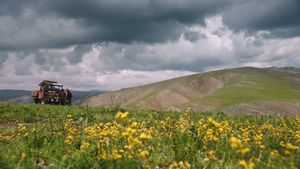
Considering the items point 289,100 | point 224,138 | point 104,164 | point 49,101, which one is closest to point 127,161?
point 104,164

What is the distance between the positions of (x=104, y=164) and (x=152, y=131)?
3714 mm

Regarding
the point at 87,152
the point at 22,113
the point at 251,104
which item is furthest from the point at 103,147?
the point at 251,104

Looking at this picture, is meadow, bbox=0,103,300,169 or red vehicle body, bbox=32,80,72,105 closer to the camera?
meadow, bbox=0,103,300,169

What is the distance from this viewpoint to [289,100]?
17600 cm

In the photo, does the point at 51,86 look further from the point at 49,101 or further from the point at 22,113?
the point at 22,113

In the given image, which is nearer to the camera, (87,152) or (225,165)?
(225,165)

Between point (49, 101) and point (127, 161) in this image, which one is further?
point (49, 101)

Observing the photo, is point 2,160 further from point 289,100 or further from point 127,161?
point 289,100

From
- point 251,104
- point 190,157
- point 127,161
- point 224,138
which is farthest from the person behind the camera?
point 251,104

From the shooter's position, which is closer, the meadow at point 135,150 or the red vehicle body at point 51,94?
the meadow at point 135,150

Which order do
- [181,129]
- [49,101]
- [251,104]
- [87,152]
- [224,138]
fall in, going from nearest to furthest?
[87,152], [224,138], [181,129], [49,101], [251,104]

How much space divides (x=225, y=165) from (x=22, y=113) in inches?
704

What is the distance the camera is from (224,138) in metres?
9.35

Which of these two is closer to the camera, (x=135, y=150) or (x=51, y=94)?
(x=135, y=150)
